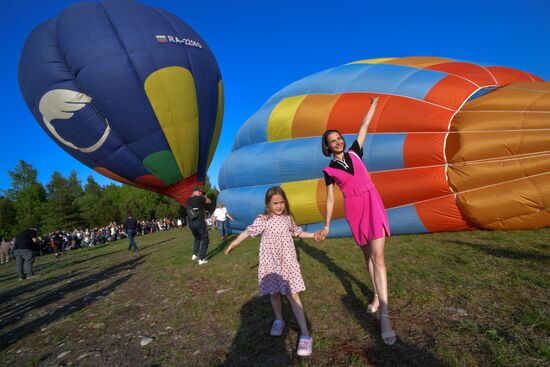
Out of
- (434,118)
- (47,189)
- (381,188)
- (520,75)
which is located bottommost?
(381,188)

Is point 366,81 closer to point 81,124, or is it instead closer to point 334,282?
point 334,282

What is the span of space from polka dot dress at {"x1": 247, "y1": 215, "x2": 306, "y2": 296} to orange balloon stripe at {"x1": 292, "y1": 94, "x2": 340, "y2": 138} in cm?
500

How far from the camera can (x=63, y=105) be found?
9086 mm

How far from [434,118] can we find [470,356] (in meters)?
5.24

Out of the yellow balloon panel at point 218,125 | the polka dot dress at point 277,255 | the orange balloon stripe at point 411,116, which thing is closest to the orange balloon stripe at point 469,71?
the orange balloon stripe at point 411,116

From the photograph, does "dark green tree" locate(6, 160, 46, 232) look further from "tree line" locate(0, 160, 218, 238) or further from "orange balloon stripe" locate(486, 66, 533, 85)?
"orange balloon stripe" locate(486, 66, 533, 85)

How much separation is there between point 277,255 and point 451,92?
5894 mm

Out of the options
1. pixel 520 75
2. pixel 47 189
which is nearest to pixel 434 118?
pixel 520 75

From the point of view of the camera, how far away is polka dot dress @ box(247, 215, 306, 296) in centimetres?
309

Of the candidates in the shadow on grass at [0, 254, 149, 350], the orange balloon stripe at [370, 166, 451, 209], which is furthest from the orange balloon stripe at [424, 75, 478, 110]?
the shadow on grass at [0, 254, 149, 350]

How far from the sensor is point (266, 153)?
8.78m

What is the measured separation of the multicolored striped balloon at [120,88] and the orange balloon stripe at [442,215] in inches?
304

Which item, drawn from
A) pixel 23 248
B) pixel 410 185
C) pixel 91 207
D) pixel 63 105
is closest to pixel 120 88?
pixel 63 105

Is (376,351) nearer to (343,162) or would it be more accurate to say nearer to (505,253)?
(343,162)
